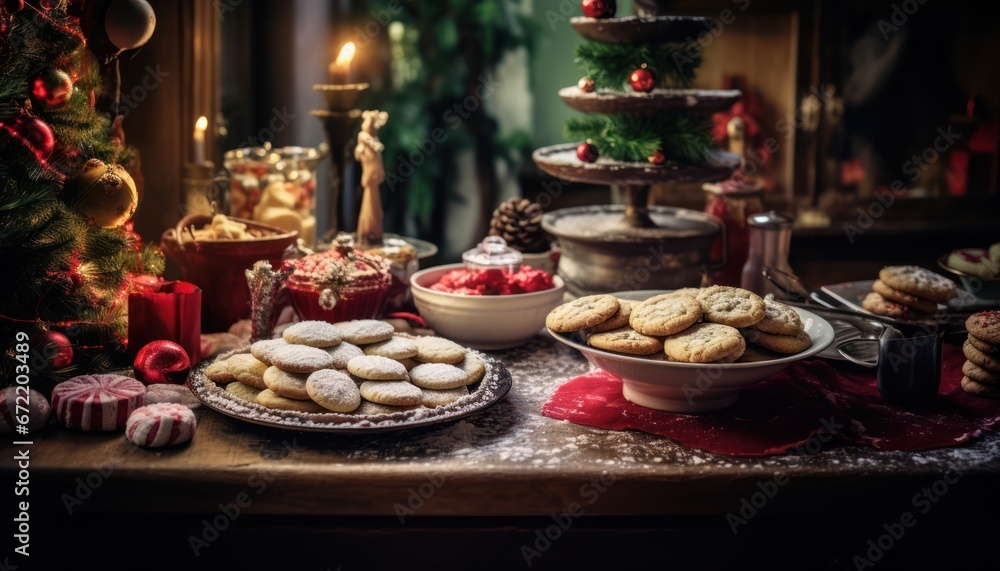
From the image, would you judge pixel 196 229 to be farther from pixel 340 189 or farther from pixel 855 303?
pixel 855 303

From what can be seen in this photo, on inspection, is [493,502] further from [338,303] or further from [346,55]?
[346,55]

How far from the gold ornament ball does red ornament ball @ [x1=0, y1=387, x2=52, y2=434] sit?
0.34 m

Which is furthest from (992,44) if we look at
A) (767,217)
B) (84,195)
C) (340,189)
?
(84,195)

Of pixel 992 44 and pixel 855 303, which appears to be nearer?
pixel 855 303

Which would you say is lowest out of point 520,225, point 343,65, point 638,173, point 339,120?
point 520,225

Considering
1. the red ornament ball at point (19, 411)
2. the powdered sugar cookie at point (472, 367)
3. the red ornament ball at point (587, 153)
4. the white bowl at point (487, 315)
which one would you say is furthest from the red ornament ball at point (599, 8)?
the red ornament ball at point (19, 411)

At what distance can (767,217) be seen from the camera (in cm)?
210

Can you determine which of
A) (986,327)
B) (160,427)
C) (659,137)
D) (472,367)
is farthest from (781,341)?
(160,427)

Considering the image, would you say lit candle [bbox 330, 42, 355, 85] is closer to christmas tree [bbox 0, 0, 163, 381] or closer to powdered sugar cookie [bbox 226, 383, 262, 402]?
christmas tree [bbox 0, 0, 163, 381]

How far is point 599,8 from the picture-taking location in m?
2.11

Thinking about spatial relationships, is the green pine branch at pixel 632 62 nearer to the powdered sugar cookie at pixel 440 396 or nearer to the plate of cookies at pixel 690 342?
the plate of cookies at pixel 690 342

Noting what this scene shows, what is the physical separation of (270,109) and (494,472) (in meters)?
2.86

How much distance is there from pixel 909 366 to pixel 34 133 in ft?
4.79

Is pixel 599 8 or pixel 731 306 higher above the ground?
pixel 599 8
